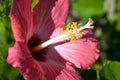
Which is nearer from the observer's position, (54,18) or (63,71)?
(63,71)

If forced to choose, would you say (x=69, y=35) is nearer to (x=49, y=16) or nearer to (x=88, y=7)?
(x=49, y=16)

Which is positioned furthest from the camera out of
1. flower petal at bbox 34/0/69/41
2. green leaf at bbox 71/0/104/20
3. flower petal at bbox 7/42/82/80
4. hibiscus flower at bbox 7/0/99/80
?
green leaf at bbox 71/0/104/20

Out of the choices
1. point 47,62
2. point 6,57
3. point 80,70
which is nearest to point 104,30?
point 80,70

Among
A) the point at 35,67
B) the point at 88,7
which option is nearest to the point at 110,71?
the point at 35,67

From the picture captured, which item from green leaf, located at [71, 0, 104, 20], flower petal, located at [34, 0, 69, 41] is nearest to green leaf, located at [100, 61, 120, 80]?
flower petal, located at [34, 0, 69, 41]

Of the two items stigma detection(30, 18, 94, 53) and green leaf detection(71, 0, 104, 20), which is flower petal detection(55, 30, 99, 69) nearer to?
stigma detection(30, 18, 94, 53)

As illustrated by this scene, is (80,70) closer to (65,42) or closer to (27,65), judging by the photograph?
(65,42)

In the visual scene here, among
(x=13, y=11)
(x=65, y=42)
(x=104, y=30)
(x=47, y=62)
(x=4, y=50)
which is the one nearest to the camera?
(x=13, y=11)

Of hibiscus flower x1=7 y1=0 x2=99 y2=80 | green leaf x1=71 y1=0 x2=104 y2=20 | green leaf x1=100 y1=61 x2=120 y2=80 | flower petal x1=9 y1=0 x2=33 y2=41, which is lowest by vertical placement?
green leaf x1=71 y1=0 x2=104 y2=20
